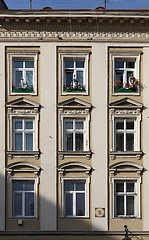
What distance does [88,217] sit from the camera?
62.3 feet

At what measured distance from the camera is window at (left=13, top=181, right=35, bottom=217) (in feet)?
63.2

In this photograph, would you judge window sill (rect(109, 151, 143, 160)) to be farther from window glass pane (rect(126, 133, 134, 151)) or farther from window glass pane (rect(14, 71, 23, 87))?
window glass pane (rect(14, 71, 23, 87))

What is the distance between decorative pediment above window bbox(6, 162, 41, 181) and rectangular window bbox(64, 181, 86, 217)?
1558mm

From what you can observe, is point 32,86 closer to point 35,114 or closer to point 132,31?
point 35,114

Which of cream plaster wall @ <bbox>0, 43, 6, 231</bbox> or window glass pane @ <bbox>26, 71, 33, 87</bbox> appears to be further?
window glass pane @ <bbox>26, 71, 33, 87</bbox>

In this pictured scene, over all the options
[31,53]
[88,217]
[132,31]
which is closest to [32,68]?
[31,53]

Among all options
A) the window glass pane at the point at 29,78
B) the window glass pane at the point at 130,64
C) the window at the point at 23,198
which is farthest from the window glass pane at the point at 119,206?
the window glass pane at the point at 29,78

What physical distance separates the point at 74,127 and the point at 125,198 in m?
4.17

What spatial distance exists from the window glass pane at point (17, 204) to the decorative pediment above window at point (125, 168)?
14.9 feet

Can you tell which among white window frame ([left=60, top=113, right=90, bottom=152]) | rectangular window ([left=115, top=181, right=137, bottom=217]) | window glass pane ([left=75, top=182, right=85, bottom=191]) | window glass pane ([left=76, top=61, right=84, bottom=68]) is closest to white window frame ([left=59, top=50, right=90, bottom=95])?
window glass pane ([left=76, top=61, right=84, bottom=68])

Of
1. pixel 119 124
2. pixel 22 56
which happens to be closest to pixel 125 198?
pixel 119 124

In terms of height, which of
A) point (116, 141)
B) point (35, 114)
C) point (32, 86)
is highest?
point (32, 86)

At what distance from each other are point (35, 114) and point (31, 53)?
2924 millimetres

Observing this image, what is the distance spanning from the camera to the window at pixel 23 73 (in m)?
19.6
